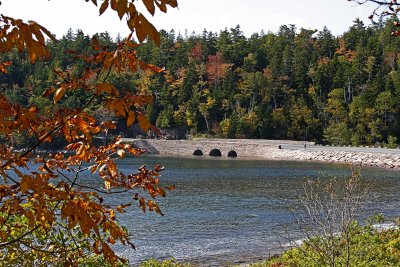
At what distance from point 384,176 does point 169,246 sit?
22.7m

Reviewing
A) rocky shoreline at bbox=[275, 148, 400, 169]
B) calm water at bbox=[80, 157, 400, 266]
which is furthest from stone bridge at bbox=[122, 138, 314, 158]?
calm water at bbox=[80, 157, 400, 266]

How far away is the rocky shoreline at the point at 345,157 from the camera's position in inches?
1601

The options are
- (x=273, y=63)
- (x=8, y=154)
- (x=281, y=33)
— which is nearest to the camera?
(x=8, y=154)

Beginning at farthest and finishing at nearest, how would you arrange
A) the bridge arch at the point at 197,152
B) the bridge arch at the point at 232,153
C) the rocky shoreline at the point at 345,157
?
the bridge arch at the point at 197,152, the bridge arch at the point at 232,153, the rocky shoreline at the point at 345,157

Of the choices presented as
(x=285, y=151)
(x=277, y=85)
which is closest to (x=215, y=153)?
(x=285, y=151)

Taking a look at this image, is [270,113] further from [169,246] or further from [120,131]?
[169,246]

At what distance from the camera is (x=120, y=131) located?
70000 mm

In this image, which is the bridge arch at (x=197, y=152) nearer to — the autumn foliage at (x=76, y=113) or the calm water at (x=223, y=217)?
the calm water at (x=223, y=217)

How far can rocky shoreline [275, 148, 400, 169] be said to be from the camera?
133ft

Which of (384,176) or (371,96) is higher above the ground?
(371,96)

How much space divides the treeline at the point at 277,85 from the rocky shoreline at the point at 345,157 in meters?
9.04

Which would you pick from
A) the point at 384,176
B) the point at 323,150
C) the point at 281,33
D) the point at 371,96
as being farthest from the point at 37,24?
the point at 281,33

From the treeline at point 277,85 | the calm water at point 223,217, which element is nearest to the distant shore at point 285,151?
the treeline at point 277,85

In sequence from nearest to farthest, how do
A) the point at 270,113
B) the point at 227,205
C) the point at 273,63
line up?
the point at 227,205 < the point at 270,113 < the point at 273,63
